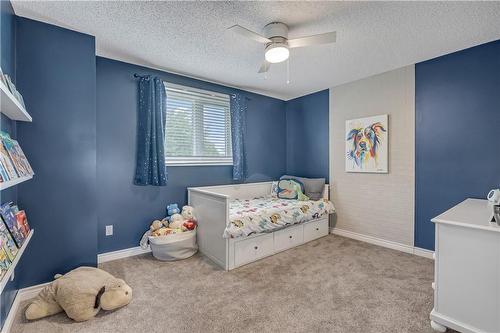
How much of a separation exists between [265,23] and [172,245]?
2425 mm

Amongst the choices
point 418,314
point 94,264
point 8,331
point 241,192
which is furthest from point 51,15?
point 418,314

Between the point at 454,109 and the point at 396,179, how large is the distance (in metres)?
0.98

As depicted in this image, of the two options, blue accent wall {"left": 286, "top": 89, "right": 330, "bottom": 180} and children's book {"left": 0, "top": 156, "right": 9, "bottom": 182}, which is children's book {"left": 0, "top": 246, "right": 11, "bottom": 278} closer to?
children's book {"left": 0, "top": 156, "right": 9, "bottom": 182}

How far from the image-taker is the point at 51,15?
196 cm

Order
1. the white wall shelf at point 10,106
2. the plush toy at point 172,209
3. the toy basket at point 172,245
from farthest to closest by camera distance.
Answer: the plush toy at point 172,209, the toy basket at point 172,245, the white wall shelf at point 10,106

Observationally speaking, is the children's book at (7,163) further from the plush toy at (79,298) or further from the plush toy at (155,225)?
the plush toy at (155,225)

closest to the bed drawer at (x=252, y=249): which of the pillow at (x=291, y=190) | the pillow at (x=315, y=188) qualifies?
the pillow at (x=291, y=190)

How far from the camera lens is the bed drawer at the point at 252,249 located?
2581 millimetres

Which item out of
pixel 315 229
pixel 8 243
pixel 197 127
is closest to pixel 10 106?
pixel 8 243

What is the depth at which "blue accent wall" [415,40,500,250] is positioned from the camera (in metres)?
2.40

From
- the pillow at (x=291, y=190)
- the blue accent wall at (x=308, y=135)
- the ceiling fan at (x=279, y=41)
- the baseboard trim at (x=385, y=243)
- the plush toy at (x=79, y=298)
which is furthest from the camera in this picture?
the blue accent wall at (x=308, y=135)

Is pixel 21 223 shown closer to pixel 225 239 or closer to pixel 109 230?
pixel 109 230

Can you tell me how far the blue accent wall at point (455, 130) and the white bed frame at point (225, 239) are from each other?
4.68ft

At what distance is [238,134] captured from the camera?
3.72 meters
